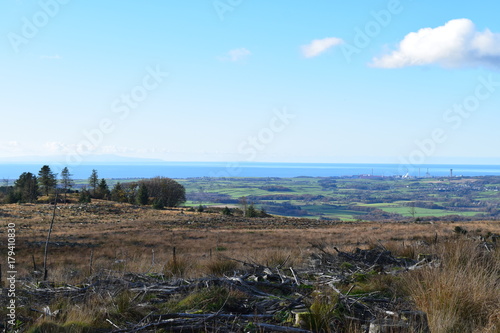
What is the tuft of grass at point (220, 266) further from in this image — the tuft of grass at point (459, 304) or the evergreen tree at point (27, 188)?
the evergreen tree at point (27, 188)

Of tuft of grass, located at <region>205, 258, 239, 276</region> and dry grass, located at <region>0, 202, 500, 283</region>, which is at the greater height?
tuft of grass, located at <region>205, 258, 239, 276</region>

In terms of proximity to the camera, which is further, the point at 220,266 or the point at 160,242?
the point at 160,242

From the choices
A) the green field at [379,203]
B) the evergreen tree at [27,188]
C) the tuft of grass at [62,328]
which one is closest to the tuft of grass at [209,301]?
the tuft of grass at [62,328]

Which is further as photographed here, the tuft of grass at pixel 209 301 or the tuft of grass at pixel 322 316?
the tuft of grass at pixel 209 301

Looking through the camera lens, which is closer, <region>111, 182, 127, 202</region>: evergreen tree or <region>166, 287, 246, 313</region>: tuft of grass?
<region>166, 287, 246, 313</region>: tuft of grass

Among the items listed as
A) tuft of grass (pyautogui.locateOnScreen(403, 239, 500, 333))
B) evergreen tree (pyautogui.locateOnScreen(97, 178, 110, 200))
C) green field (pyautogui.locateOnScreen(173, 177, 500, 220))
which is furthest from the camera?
green field (pyautogui.locateOnScreen(173, 177, 500, 220))

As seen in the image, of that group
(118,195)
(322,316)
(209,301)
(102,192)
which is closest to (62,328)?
(209,301)

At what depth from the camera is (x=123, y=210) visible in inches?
2386

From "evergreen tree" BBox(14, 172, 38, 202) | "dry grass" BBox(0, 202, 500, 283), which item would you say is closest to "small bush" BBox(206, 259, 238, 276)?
"dry grass" BBox(0, 202, 500, 283)

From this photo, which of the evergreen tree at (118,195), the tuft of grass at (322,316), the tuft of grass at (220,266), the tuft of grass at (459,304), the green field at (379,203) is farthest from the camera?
the green field at (379,203)

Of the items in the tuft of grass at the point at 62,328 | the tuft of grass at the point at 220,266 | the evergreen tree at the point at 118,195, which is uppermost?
the tuft of grass at the point at 62,328

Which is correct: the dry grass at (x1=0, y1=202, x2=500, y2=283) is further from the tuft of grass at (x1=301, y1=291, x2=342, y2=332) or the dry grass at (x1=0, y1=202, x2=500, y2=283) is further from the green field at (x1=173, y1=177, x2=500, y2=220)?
the green field at (x1=173, y1=177, x2=500, y2=220)

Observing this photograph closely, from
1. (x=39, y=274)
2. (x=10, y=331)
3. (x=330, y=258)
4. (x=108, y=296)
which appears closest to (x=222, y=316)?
(x=108, y=296)

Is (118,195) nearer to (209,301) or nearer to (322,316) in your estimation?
(209,301)
